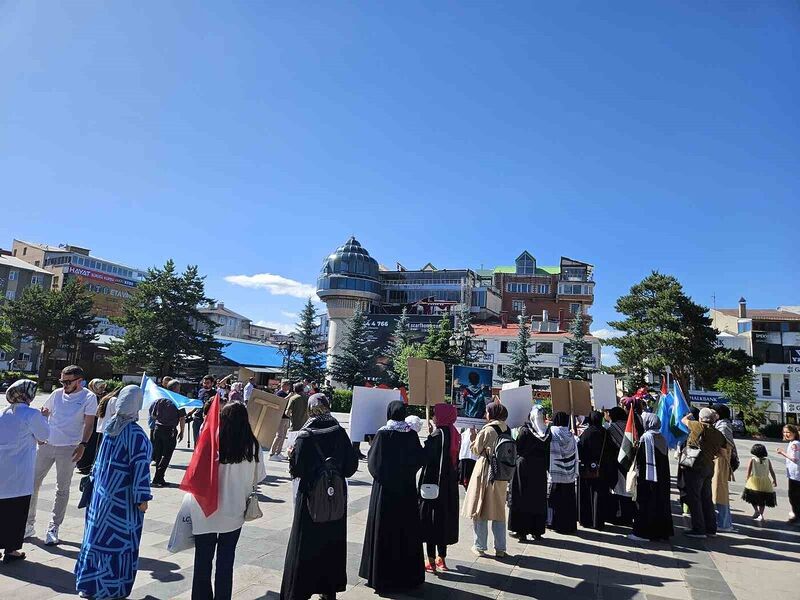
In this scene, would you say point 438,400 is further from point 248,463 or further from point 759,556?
point 759,556

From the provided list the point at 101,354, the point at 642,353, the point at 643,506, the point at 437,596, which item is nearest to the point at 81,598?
the point at 437,596

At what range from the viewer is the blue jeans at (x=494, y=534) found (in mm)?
5996

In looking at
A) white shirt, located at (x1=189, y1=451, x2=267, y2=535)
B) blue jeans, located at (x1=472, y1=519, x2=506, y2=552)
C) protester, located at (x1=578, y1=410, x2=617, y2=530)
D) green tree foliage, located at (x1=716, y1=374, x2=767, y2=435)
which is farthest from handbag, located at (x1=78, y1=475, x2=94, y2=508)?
green tree foliage, located at (x1=716, y1=374, x2=767, y2=435)

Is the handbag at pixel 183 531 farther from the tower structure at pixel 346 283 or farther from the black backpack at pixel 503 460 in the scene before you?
the tower structure at pixel 346 283

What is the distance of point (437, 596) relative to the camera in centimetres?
476

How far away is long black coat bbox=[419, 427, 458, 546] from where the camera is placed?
5438 millimetres

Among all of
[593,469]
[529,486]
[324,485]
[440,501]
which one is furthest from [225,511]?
[593,469]

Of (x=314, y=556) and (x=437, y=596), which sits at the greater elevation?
(x=314, y=556)

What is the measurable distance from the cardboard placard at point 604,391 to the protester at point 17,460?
8.77 metres

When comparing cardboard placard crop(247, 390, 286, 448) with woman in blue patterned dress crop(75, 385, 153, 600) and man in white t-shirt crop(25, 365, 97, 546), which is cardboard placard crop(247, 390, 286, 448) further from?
man in white t-shirt crop(25, 365, 97, 546)

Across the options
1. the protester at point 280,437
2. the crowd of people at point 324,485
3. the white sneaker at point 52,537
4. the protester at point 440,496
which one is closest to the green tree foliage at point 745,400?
the crowd of people at point 324,485

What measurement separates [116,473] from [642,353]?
36013 mm

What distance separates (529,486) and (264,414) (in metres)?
3.80

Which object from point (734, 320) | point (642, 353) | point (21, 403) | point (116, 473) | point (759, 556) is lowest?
point (759, 556)
